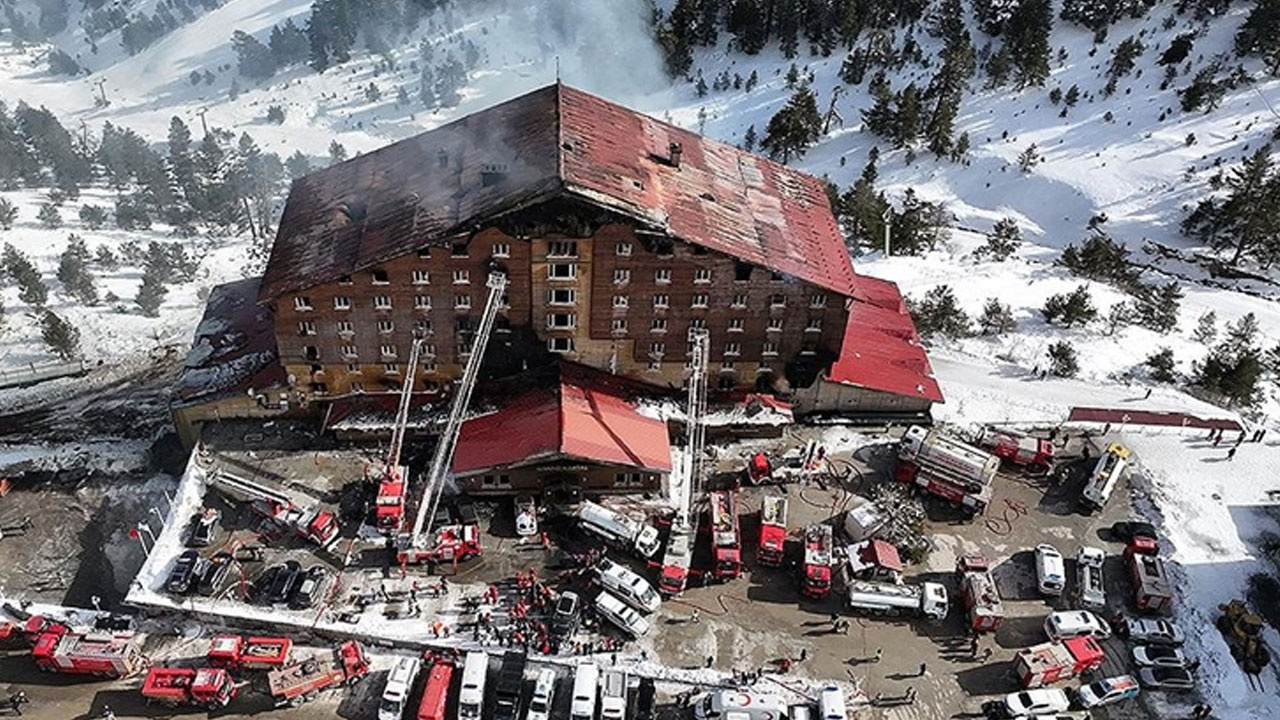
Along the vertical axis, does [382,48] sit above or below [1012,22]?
below

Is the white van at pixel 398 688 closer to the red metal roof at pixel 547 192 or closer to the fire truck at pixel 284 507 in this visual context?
the fire truck at pixel 284 507

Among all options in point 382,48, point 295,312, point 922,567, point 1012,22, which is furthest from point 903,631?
point 382,48

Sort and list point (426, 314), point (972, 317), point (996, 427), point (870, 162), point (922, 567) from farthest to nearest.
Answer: point (870, 162) → point (972, 317) → point (996, 427) → point (426, 314) → point (922, 567)

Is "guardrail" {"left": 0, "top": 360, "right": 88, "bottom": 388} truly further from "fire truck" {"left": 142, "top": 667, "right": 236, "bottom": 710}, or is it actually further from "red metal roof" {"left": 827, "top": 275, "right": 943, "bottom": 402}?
"red metal roof" {"left": 827, "top": 275, "right": 943, "bottom": 402}

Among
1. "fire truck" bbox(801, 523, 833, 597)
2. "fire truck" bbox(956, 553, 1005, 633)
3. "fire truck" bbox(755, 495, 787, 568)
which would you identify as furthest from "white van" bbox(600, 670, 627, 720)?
"fire truck" bbox(956, 553, 1005, 633)

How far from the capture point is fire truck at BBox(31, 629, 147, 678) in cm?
4453

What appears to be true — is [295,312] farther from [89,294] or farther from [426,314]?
[89,294]

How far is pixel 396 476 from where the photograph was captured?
52125 millimetres

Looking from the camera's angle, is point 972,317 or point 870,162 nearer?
point 972,317

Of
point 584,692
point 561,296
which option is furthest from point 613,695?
point 561,296

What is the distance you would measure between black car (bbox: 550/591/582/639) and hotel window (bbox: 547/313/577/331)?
15394mm

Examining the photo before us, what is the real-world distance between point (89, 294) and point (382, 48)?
68.2 metres

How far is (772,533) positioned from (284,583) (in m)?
24.6

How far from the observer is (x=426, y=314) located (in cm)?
5447
